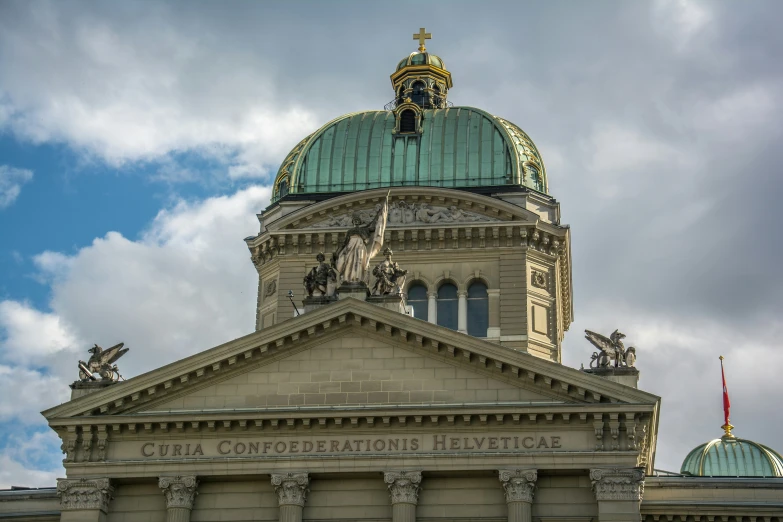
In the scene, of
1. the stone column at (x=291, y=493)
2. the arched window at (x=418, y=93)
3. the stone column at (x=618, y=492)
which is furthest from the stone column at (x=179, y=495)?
the arched window at (x=418, y=93)

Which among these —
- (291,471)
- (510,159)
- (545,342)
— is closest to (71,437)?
(291,471)

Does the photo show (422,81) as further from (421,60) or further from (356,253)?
(356,253)

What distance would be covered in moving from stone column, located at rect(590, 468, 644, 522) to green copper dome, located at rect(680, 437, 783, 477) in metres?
17.6

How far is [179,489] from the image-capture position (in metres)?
46.0

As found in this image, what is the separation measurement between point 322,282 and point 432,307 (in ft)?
37.7

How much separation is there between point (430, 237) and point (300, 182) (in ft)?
24.0

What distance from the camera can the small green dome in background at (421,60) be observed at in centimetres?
7125

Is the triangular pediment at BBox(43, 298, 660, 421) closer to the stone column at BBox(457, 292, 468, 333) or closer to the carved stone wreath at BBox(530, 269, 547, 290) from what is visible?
the stone column at BBox(457, 292, 468, 333)

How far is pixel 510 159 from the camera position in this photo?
208 feet

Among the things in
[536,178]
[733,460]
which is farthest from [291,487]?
[733,460]

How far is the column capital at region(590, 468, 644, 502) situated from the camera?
44.0 metres

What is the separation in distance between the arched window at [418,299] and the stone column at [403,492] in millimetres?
15238

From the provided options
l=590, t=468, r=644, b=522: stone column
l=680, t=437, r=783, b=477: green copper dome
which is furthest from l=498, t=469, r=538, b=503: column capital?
l=680, t=437, r=783, b=477: green copper dome

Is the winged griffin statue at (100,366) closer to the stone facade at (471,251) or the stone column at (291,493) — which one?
the stone column at (291,493)
